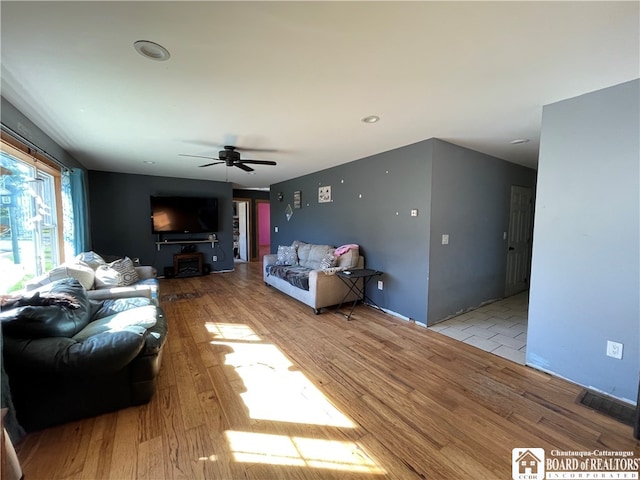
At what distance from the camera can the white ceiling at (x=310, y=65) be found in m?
1.29

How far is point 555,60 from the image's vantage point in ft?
5.40

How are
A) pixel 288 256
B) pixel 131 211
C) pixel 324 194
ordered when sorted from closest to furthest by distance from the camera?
1. pixel 324 194
2. pixel 288 256
3. pixel 131 211

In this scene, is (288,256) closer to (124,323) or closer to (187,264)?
(187,264)

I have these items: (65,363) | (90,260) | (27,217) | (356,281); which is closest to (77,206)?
(90,260)

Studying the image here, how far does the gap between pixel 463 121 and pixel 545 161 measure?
790 millimetres

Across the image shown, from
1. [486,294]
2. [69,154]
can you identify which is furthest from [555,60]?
[69,154]

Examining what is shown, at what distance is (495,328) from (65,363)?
401 cm

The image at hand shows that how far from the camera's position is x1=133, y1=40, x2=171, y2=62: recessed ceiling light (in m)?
1.50

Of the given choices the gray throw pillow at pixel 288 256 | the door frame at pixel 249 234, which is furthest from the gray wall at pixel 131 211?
the gray throw pillow at pixel 288 256

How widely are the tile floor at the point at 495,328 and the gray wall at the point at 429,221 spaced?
6.2 inches

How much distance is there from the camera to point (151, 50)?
1552 millimetres

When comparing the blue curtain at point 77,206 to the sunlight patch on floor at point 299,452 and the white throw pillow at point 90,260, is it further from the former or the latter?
the sunlight patch on floor at point 299,452

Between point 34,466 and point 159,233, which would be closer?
point 34,466

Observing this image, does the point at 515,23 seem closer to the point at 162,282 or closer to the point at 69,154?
the point at 69,154
